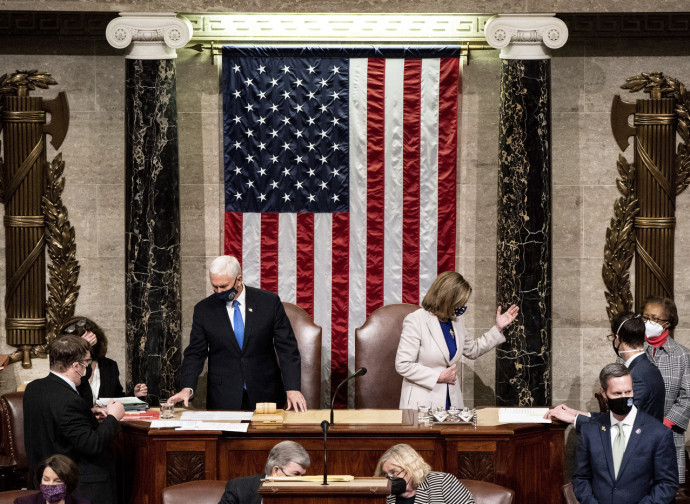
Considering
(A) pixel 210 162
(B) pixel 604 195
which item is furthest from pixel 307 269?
(B) pixel 604 195

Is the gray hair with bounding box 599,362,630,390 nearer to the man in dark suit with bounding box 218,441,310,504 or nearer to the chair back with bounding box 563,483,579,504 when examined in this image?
the chair back with bounding box 563,483,579,504

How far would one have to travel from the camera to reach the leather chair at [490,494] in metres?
5.56

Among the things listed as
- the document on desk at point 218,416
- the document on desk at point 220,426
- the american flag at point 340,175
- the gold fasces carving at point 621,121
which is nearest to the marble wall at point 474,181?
the gold fasces carving at point 621,121

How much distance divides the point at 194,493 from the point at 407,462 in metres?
1.15

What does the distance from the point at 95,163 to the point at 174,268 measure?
4.83ft

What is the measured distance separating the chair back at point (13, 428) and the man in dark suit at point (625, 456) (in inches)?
156

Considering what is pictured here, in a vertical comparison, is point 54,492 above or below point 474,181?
below

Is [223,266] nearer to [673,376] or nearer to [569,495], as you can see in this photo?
[569,495]

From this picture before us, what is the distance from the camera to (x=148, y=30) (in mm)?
8727

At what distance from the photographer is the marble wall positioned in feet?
31.4

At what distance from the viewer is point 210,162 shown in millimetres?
9672

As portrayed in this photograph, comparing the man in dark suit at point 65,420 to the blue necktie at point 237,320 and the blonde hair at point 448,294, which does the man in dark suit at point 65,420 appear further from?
the blonde hair at point 448,294

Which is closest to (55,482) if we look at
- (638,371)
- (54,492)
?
(54,492)

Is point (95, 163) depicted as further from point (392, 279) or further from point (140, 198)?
point (392, 279)
